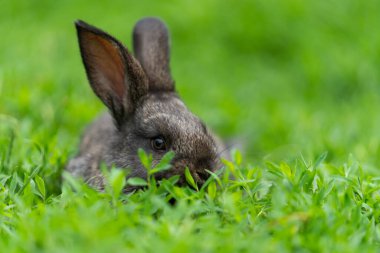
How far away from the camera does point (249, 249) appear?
3.69m

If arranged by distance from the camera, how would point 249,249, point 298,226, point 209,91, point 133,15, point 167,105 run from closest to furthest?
point 249,249
point 298,226
point 167,105
point 209,91
point 133,15

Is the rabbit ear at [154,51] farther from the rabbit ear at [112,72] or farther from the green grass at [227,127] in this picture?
the green grass at [227,127]

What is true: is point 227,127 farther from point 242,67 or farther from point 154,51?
point 242,67

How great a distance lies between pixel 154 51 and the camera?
22.0ft

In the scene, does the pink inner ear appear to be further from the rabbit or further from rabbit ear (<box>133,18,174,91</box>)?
rabbit ear (<box>133,18,174,91</box>)

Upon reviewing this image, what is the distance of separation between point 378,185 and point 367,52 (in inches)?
224

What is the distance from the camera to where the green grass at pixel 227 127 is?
386 centimetres

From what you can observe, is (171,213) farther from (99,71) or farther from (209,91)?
(209,91)

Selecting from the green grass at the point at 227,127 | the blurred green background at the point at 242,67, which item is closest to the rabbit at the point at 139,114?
the green grass at the point at 227,127

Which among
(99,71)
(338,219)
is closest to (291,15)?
(99,71)

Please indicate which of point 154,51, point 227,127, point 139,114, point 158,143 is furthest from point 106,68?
point 227,127

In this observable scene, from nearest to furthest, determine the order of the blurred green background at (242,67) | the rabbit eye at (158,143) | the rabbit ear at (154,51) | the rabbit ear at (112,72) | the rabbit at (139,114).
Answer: the rabbit at (139,114), the rabbit eye at (158,143), the rabbit ear at (112,72), the rabbit ear at (154,51), the blurred green background at (242,67)

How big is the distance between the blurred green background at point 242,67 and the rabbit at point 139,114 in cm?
102

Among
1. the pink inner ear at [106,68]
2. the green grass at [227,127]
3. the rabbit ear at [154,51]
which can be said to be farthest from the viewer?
the rabbit ear at [154,51]
